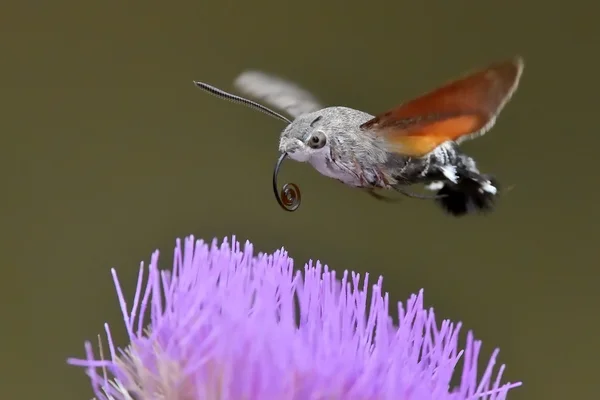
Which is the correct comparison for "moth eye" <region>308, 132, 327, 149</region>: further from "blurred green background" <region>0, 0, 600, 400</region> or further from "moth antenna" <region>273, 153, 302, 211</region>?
"blurred green background" <region>0, 0, 600, 400</region>

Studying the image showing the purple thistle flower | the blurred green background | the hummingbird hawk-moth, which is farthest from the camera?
the blurred green background

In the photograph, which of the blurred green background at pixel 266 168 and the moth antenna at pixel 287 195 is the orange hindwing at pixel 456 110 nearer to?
the moth antenna at pixel 287 195

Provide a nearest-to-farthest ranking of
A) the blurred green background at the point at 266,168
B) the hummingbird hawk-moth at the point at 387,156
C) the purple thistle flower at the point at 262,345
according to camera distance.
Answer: the purple thistle flower at the point at 262,345, the hummingbird hawk-moth at the point at 387,156, the blurred green background at the point at 266,168

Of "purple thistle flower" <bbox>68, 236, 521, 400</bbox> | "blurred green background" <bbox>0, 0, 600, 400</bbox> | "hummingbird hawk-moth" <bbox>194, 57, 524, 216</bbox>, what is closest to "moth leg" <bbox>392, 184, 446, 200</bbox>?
"hummingbird hawk-moth" <bbox>194, 57, 524, 216</bbox>

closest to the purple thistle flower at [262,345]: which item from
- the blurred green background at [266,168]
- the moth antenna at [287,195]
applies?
the moth antenna at [287,195]

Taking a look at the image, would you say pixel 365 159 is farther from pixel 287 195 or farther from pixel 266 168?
pixel 266 168

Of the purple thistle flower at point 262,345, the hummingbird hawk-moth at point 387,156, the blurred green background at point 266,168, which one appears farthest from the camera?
the blurred green background at point 266,168
